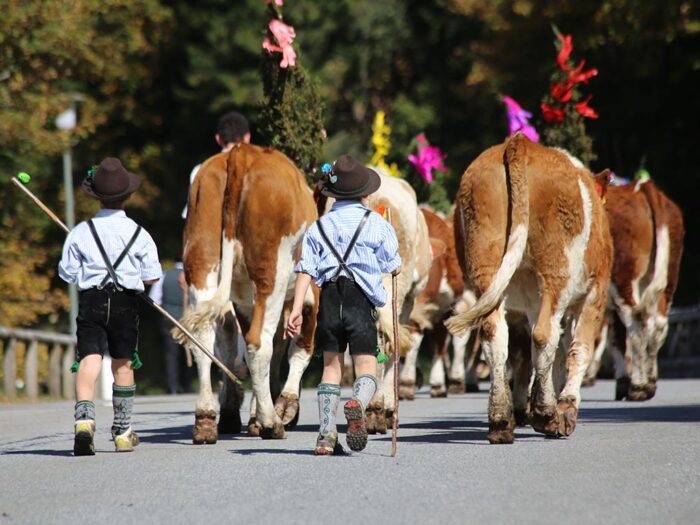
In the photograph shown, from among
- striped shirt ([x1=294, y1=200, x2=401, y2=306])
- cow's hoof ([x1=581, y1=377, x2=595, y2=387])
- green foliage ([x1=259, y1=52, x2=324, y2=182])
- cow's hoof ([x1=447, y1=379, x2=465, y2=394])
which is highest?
green foliage ([x1=259, y1=52, x2=324, y2=182])

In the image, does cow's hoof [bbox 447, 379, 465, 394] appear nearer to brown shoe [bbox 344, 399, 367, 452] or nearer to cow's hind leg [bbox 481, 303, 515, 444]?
cow's hind leg [bbox 481, 303, 515, 444]

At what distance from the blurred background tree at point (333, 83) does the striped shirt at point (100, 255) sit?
1231 centimetres

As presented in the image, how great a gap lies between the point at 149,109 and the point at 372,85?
5.97 m

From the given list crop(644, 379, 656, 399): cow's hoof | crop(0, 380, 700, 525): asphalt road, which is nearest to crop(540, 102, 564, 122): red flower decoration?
crop(644, 379, 656, 399): cow's hoof

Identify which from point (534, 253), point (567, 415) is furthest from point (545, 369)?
point (534, 253)

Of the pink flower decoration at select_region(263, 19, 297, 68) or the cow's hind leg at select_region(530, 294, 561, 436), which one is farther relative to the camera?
the pink flower decoration at select_region(263, 19, 297, 68)

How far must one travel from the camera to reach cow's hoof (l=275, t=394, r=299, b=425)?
12.5 m

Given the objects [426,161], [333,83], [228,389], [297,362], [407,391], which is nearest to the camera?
[297,362]

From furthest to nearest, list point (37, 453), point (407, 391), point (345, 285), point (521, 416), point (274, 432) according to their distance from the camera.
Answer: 1. point (407, 391)
2. point (521, 416)
3. point (274, 432)
4. point (37, 453)
5. point (345, 285)

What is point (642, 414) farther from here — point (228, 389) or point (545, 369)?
point (228, 389)

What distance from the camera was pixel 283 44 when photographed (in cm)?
1495

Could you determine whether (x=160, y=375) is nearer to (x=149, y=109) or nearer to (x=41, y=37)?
(x=149, y=109)

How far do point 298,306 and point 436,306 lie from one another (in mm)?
9428

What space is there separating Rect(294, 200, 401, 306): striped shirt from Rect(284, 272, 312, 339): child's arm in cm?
5
